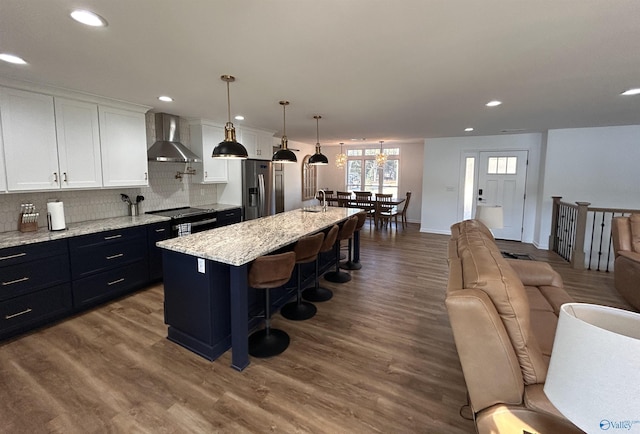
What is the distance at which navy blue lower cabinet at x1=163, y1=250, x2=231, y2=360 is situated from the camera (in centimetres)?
241

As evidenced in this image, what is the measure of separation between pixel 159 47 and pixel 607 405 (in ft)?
9.63

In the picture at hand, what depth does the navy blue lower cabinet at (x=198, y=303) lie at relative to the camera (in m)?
2.41

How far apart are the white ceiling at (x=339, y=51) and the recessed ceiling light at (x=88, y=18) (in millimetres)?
48

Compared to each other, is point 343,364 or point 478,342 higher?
point 478,342

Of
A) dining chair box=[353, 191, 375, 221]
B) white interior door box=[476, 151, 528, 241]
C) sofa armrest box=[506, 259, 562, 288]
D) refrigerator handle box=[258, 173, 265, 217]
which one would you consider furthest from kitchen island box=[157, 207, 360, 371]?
white interior door box=[476, 151, 528, 241]

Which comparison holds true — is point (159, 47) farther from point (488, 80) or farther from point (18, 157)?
point (488, 80)

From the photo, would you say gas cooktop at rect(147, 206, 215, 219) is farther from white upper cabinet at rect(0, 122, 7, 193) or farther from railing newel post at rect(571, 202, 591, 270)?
railing newel post at rect(571, 202, 591, 270)

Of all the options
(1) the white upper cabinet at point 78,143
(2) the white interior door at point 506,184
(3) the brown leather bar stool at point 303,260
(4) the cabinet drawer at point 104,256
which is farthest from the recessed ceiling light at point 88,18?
(2) the white interior door at point 506,184

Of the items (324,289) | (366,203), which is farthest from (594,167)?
(324,289)

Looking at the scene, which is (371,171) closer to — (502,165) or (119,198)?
(502,165)

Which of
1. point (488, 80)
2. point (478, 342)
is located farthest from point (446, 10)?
point (478, 342)

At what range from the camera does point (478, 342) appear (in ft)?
4.58

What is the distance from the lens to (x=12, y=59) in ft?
7.69

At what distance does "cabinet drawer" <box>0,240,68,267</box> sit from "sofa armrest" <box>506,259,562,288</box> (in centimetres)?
458
